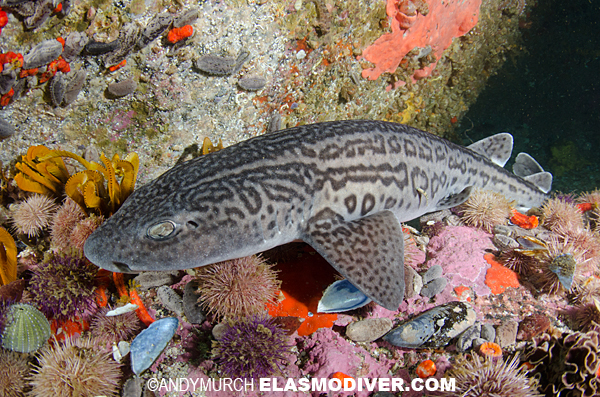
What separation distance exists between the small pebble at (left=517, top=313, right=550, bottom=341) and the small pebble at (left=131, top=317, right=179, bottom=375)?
317 cm

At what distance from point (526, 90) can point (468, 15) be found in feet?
11.6

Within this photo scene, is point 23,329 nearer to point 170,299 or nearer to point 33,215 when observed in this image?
point 170,299

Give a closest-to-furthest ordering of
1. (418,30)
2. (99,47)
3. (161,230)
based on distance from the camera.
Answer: (161,230) → (99,47) → (418,30)

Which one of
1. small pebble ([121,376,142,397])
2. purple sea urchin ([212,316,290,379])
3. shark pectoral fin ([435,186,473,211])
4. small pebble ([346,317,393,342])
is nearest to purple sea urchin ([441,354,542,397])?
small pebble ([346,317,393,342])

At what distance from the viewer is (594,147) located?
854 cm

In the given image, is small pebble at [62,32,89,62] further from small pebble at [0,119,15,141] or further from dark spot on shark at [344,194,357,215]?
dark spot on shark at [344,194,357,215]

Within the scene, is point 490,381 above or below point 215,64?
below

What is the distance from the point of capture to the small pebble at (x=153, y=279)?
3.01 meters

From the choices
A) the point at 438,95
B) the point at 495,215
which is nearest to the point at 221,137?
the point at 495,215

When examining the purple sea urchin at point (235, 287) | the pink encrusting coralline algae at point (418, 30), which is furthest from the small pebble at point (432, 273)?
the pink encrusting coralline algae at point (418, 30)

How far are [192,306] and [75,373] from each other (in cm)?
93

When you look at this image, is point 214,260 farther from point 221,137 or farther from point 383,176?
point 221,137

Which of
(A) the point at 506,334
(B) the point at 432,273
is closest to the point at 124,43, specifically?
(B) the point at 432,273

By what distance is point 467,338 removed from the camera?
2.80 meters
